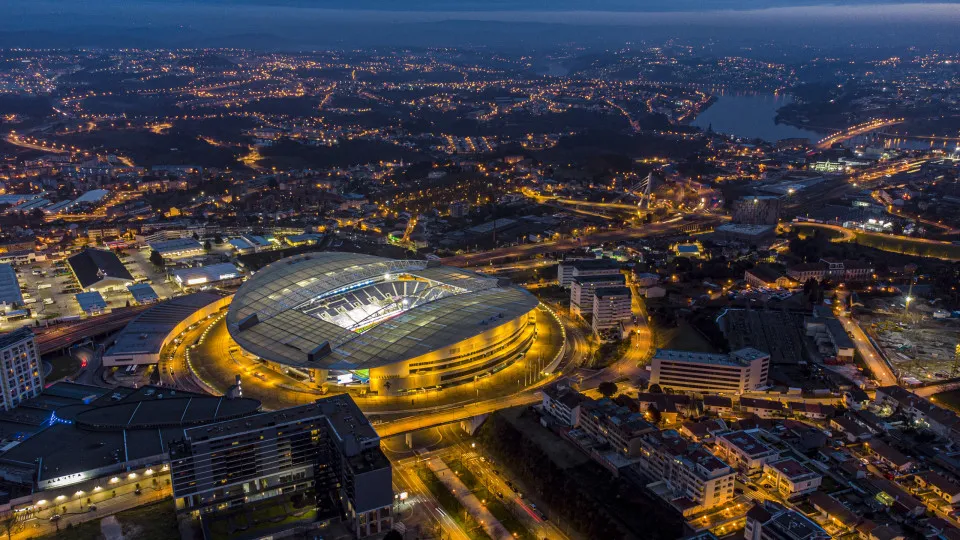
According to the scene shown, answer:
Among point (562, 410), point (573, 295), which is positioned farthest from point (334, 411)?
point (573, 295)

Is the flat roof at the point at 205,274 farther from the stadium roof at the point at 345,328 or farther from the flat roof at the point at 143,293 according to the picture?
the stadium roof at the point at 345,328

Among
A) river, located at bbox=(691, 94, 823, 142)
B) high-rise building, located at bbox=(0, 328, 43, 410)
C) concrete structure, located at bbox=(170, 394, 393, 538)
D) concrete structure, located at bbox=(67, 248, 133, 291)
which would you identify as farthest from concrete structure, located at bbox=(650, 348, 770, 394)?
river, located at bbox=(691, 94, 823, 142)

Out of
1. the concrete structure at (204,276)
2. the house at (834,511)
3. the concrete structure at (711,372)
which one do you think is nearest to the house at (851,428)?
the concrete structure at (711,372)

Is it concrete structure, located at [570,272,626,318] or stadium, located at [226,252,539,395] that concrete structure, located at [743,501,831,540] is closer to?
stadium, located at [226,252,539,395]

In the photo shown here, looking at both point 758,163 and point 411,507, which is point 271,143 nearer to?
point 758,163

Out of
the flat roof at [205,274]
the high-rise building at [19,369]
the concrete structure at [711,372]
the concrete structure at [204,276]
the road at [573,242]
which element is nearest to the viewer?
the high-rise building at [19,369]

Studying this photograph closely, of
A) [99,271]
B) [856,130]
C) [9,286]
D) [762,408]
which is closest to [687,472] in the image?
[762,408]

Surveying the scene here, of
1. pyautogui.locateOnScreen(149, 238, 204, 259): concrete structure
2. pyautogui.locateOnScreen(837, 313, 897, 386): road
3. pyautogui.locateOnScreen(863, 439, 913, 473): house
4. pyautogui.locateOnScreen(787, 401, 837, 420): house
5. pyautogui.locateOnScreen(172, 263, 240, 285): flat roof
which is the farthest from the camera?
pyautogui.locateOnScreen(149, 238, 204, 259): concrete structure
